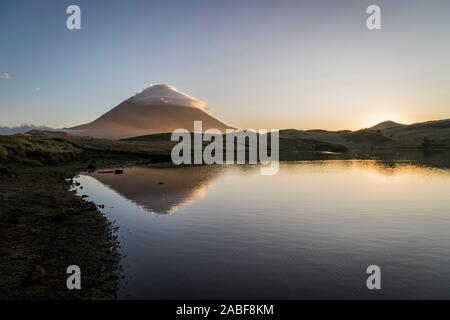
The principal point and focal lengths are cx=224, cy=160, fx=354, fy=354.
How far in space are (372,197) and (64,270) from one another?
155ft

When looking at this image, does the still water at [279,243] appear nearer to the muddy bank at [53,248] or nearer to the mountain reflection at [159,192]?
the mountain reflection at [159,192]

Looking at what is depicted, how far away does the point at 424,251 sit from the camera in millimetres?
27672

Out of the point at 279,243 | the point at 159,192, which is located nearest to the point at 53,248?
the point at 279,243

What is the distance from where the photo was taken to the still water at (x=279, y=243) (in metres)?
20.5

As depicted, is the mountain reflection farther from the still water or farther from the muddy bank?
the muddy bank

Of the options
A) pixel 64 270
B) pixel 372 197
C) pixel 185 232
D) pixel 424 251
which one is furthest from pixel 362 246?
pixel 372 197

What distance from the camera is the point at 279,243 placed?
1170 inches

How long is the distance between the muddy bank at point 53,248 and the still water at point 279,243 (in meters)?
1.71

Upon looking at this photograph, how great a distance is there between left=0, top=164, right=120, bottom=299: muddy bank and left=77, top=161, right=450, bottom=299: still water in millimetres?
1707

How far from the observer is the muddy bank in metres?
19.4

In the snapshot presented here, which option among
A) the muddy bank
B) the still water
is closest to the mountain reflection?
the still water

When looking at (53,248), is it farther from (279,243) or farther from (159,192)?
(159,192)

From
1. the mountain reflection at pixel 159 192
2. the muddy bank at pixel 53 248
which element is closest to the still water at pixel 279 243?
the mountain reflection at pixel 159 192
